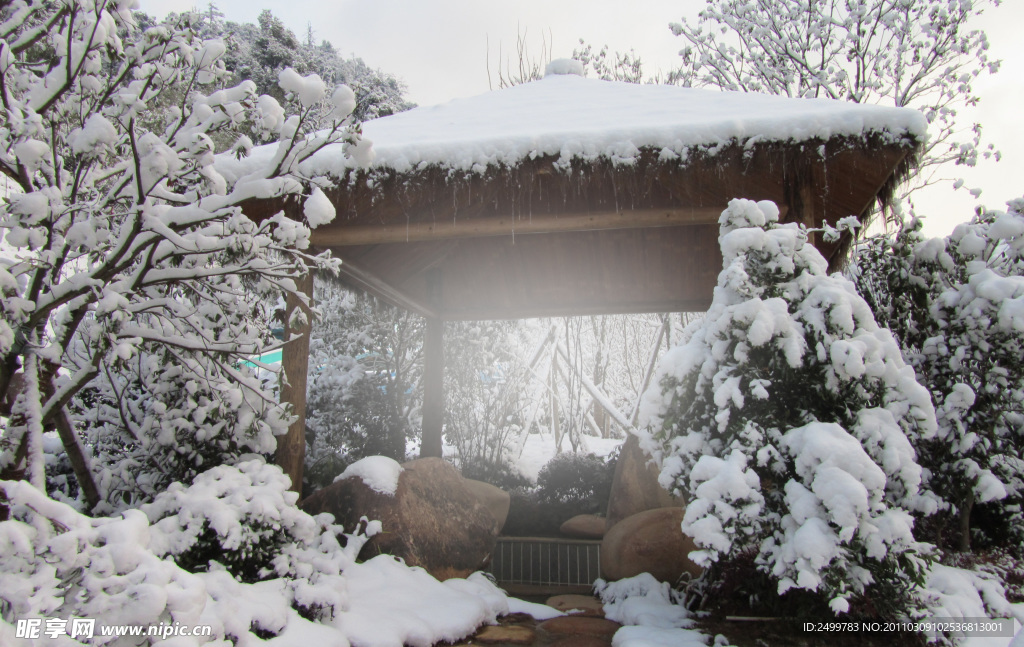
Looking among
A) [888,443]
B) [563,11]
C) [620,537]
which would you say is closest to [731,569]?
[888,443]

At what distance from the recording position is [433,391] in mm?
6781

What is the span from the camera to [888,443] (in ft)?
8.29

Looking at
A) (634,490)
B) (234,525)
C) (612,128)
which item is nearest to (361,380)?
(634,490)

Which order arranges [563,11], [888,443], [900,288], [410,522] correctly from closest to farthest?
[888,443] → [410,522] → [900,288] → [563,11]

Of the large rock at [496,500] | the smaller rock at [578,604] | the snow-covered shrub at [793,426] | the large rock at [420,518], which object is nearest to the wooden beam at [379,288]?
the large rock at [420,518]

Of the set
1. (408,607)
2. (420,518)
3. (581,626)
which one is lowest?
(581,626)

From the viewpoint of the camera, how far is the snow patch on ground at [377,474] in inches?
157

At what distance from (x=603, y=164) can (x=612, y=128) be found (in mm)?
225

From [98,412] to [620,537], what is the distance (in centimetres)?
409

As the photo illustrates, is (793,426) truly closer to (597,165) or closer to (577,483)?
(597,165)

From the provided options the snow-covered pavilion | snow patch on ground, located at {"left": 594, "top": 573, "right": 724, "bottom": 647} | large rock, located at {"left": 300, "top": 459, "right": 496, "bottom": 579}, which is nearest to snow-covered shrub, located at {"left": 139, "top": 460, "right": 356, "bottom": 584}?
large rock, located at {"left": 300, "top": 459, "right": 496, "bottom": 579}

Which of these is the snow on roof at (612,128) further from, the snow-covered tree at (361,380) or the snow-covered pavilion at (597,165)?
the snow-covered tree at (361,380)

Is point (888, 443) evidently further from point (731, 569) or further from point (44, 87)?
point (44, 87)

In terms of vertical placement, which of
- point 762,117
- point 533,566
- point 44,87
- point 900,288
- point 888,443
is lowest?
point 533,566
